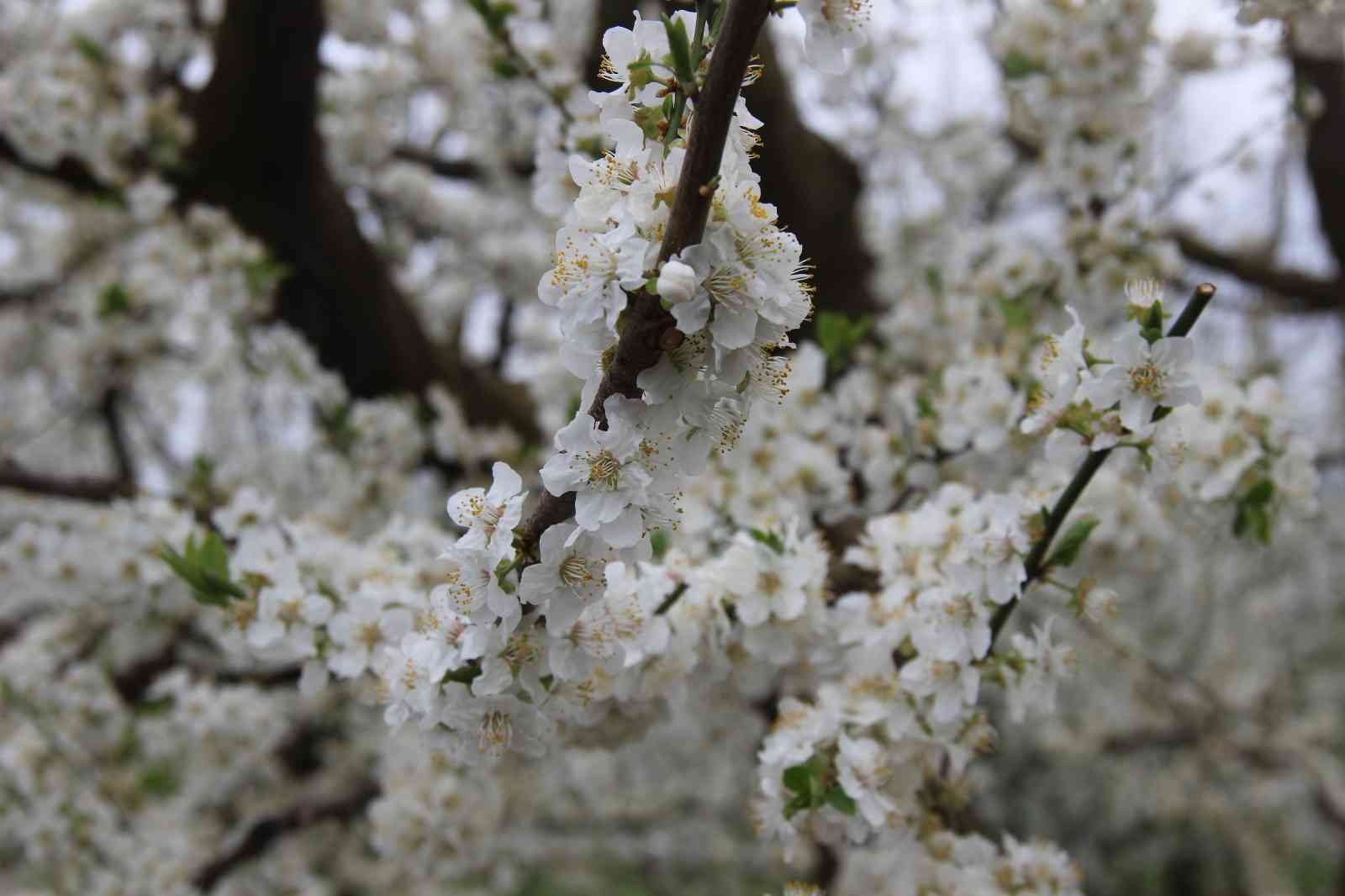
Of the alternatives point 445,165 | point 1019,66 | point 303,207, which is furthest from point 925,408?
point 445,165

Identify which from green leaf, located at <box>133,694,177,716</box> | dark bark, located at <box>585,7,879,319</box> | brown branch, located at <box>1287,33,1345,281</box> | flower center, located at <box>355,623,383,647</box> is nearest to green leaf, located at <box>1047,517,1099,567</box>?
flower center, located at <box>355,623,383,647</box>

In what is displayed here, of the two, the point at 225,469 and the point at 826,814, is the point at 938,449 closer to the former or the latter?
the point at 826,814

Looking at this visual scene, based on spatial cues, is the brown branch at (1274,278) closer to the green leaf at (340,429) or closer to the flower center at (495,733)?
the green leaf at (340,429)

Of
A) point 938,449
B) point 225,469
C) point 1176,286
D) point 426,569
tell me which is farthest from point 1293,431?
point 225,469

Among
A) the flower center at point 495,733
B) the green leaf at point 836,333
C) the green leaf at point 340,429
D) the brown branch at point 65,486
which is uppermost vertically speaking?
the green leaf at point 836,333

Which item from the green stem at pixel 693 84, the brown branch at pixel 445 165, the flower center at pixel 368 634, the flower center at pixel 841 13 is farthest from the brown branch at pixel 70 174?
the flower center at pixel 841 13

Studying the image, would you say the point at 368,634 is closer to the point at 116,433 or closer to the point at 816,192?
the point at 816,192

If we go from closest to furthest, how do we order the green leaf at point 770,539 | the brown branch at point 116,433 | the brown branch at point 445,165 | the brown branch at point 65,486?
the green leaf at point 770,539 < the brown branch at point 65,486 < the brown branch at point 116,433 < the brown branch at point 445,165

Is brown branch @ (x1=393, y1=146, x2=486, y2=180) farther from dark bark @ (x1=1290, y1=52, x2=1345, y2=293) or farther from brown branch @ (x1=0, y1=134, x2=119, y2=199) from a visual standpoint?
dark bark @ (x1=1290, y1=52, x2=1345, y2=293)
